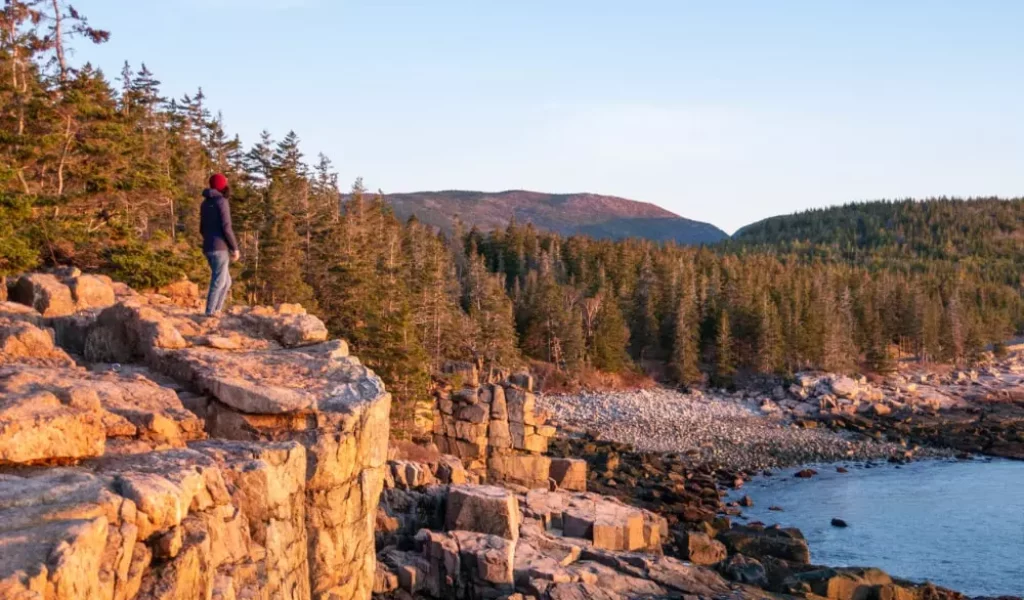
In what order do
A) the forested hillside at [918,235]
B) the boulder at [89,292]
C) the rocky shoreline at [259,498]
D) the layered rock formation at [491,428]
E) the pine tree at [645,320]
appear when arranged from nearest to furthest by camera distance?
the rocky shoreline at [259,498], the boulder at [89,292], the layered rock formation at [491,428], the pine tree at [645,320], the forested hillside at [918,235]

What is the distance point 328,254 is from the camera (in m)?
46.3

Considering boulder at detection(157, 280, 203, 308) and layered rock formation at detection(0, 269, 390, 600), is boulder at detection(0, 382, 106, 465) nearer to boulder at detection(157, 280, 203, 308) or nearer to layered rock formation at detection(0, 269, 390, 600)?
layered rock formation at detection(0, 269, 390, 600)

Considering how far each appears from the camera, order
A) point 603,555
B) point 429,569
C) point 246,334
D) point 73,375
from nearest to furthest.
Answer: point 73,375
point 246,334
point 429,569
point 603,555

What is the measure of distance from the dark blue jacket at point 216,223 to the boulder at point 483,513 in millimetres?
10434

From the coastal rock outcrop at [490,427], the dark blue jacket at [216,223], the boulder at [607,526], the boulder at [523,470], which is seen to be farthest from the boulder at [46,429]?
the coastal rock outcrop at [490,427]

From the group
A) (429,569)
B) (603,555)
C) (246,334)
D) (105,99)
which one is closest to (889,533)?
(603,555)

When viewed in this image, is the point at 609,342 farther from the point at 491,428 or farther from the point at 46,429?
the point at 46,429

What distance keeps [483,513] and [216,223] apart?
1110 centimetres

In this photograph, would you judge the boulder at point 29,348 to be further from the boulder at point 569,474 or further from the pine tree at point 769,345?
the pine tree at point 769,345

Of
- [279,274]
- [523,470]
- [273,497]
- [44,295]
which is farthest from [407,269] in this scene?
[273,497]

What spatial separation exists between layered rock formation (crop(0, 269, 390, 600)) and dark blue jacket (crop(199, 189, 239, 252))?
152cm

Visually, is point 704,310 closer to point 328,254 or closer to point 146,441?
point 328,254

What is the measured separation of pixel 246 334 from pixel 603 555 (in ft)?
39.0

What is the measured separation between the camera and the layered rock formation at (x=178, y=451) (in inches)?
284
